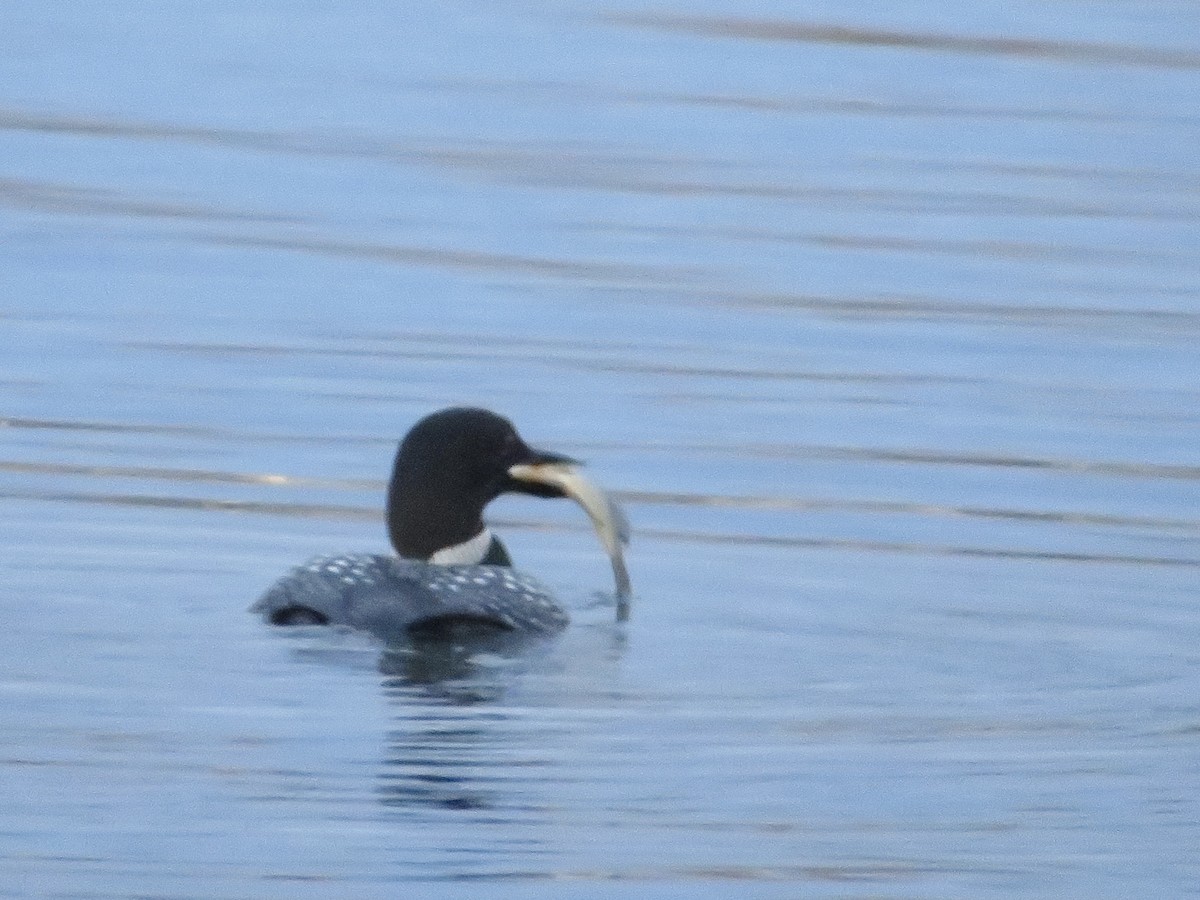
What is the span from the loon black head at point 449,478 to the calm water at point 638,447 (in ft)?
1.46

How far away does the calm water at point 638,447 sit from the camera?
8.77 metres

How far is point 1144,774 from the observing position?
933cm

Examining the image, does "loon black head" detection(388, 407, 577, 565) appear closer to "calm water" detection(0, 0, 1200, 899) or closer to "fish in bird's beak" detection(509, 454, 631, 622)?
"fish in bird's beak" detection(509, 454, 631, 622)

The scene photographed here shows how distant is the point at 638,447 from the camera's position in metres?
14.2

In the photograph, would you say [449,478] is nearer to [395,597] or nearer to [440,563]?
[440,563]

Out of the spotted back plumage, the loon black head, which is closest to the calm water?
the spotted back plumage

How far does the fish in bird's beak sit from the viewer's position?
11117 mm

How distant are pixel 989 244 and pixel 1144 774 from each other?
1023 centimetres

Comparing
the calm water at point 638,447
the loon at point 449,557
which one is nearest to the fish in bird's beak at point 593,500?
the loon at point 449,557

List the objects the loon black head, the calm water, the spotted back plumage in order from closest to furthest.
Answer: the calm water
the spotted back plumage
the loon black head

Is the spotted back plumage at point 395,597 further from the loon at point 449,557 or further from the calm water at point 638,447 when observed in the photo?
the calm water at point 638,447

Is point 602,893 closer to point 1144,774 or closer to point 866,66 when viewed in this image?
point 1144,774

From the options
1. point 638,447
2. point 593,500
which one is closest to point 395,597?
point 593,500

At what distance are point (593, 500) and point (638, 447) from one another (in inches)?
118
